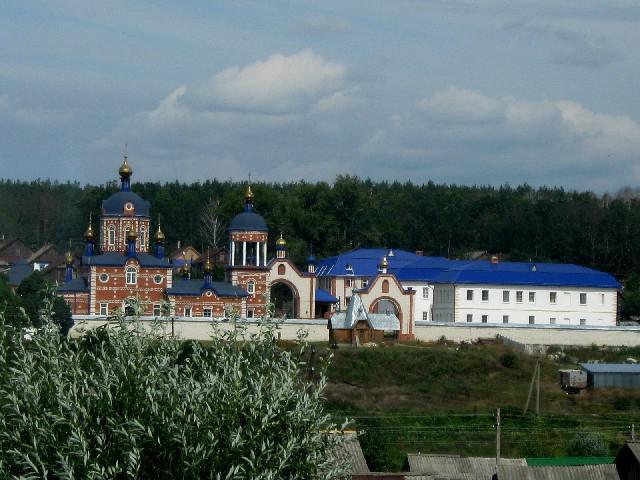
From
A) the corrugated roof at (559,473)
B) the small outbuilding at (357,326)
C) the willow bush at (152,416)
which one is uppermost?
the small outbuilding at (357,326)

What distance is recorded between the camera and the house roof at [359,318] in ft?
178

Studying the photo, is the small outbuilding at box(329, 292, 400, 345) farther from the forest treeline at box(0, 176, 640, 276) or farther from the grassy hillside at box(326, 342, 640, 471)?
the forest treeline at box(0, 176, 640, 276)

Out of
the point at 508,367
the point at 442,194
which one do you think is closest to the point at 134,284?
the point at 508,367

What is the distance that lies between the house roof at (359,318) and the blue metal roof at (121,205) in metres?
8.80

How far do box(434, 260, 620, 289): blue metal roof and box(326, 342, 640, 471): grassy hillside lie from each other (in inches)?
253

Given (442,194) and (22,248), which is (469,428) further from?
(442,194)

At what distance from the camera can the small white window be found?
54.4m

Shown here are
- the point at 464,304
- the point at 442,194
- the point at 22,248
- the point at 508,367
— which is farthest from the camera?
the point at 442,194

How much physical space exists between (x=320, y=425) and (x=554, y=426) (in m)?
23.9

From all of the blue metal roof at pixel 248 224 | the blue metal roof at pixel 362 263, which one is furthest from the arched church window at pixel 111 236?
the blue metal roof at pixel 362 263

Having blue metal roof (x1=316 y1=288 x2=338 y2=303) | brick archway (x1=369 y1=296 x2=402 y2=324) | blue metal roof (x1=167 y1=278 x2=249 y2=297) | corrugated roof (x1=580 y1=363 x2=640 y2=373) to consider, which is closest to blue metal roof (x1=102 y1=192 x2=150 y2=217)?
blue metal roof (x1=167 y1=278 x2=249 y2=297)

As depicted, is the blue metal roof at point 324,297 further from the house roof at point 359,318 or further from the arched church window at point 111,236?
the arched church window at point 111,236

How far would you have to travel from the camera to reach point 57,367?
18.6 metres

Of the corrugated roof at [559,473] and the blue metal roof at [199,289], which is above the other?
the blue metal roof at [199,289]
